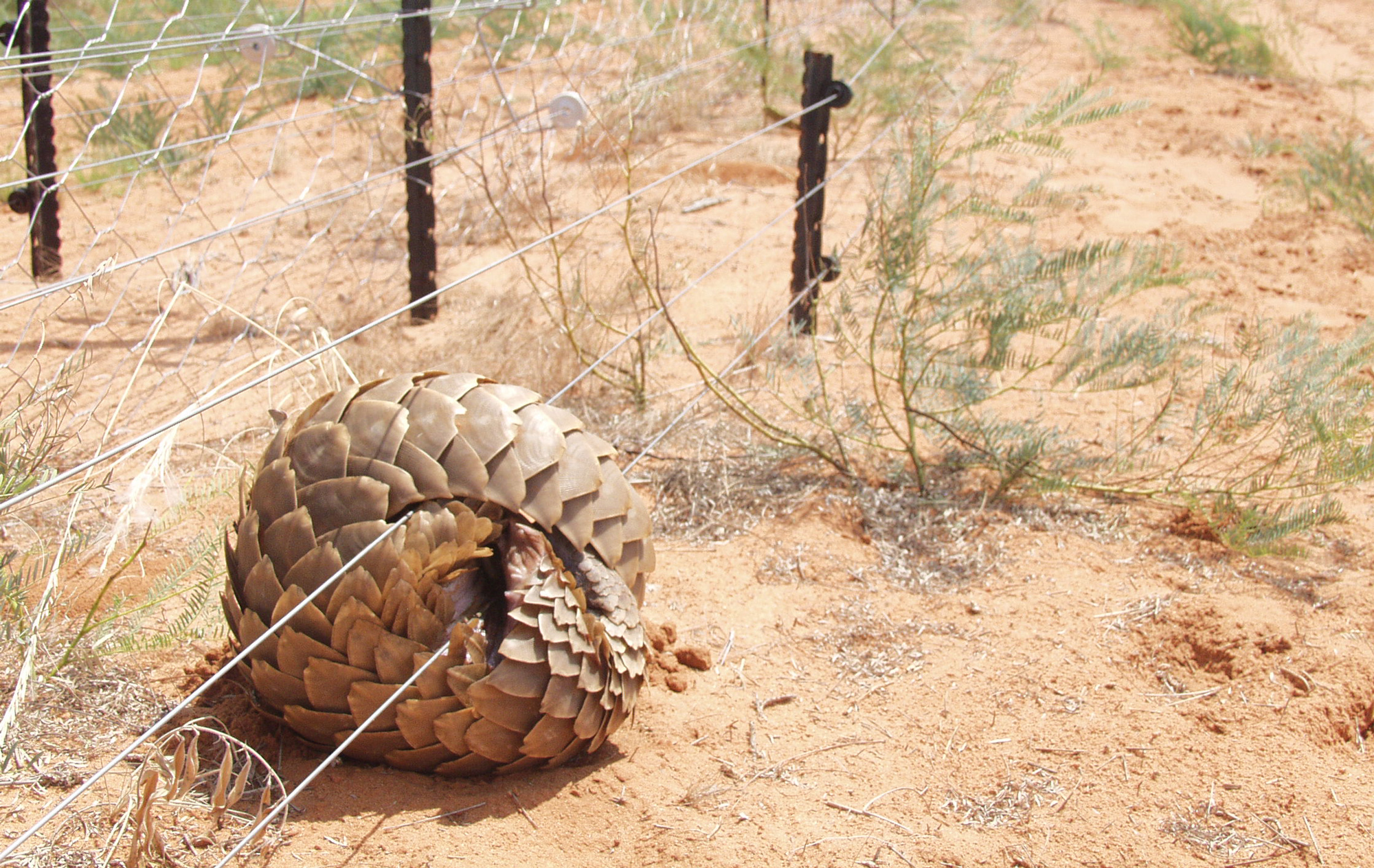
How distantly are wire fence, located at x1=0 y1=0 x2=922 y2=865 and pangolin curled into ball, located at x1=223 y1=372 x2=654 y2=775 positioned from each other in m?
0.14

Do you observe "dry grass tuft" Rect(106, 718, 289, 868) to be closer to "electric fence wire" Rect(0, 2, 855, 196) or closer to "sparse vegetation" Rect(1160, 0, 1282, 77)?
"electric fence wire" Rect(0, 2, 855, 196)

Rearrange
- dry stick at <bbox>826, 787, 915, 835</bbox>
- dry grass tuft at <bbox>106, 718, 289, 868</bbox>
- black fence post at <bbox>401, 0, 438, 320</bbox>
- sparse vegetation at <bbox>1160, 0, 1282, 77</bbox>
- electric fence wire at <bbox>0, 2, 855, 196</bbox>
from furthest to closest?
sparse vegetation at <bbox>1160, 0, 1282, 77</bbox> < black fence post at <bbox>401, 0, 438, 320</bbox> < electric fence wire at <bbox>0, 2, 855, 196</bbox> < dry stick at <bbox>826, 787, 915, 835</bbox> < dry grass tuft at <bbox>106, 718, 289, 868</bbox>

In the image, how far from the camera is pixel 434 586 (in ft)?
6.02

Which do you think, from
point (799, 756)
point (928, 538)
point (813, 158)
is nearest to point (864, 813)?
point (799, 756)

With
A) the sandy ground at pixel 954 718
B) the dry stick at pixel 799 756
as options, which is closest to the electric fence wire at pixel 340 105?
the sandy ground at pixel 954 718

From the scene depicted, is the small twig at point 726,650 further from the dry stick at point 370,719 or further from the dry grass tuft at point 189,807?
the dry grass tuft at point 189,807

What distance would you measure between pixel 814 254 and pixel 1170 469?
1489 mm

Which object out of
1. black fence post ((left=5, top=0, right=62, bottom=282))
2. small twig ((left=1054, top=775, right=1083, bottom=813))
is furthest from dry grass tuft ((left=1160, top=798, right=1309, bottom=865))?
black fence post ((left=5, top=0, right=62, bottom=282))

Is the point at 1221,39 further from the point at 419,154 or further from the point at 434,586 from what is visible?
the point at 434,586

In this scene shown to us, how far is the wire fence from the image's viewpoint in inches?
104

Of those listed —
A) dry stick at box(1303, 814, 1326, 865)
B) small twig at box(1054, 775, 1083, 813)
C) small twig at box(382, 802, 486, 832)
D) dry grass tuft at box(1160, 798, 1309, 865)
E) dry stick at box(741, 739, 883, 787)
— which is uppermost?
small twig at box(382, 802, 486, 832)

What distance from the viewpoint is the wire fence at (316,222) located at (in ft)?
8.68

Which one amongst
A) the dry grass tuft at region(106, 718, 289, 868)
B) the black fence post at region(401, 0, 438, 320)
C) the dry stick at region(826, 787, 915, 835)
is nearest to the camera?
the dry grass tuft at region(106, 718, 289, 868)

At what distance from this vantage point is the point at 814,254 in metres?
3.92
